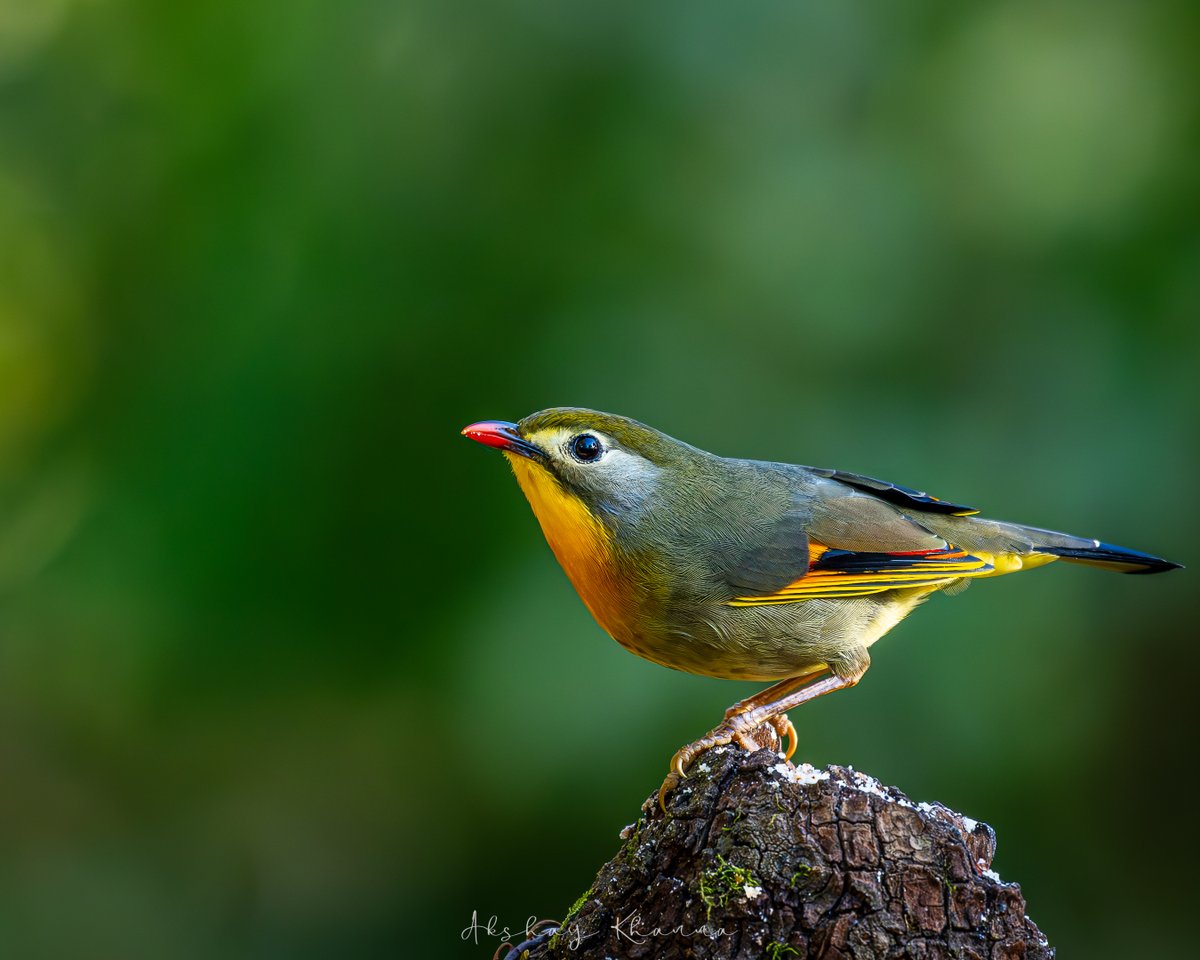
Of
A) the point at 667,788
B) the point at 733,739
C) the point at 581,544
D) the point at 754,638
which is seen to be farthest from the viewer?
the point at 581,544

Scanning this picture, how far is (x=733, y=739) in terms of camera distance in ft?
11.0

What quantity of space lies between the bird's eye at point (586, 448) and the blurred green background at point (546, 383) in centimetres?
86

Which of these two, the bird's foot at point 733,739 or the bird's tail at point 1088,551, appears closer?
the bird's foot at point 733,739

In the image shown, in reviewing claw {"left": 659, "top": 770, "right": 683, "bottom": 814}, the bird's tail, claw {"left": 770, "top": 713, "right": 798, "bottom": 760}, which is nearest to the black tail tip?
the bird's tail

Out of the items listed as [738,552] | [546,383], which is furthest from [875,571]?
[546,383]

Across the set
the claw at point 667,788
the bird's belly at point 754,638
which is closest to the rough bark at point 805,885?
the claw at point 667,788

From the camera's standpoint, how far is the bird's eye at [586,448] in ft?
12.5

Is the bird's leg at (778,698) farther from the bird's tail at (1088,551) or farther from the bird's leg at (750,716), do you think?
the bird's tail at (1088,551)

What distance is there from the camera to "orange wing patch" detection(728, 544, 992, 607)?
385 centimetres

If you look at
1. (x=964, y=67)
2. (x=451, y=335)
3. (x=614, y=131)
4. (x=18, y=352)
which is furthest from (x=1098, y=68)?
(x=18, y=352)

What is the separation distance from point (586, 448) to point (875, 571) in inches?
41.2

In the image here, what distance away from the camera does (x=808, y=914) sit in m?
2.41

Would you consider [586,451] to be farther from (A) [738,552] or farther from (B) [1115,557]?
(B) [1115,557]

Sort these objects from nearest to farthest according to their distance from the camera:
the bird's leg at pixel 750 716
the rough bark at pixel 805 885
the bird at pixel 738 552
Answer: the rough bark at pixel 805 885
the bird's leg at pixel 750 716
the bird at pixel 738 552
